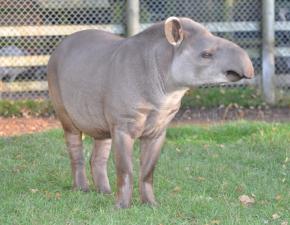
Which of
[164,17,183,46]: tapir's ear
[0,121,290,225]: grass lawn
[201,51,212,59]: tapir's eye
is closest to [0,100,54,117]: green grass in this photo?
[0,121,290,225]: grass lawn

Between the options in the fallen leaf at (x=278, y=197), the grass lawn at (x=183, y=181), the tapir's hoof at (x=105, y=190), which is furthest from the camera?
the tapir's hoof at (x=105, y=190)

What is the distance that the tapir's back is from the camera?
6.59 metres

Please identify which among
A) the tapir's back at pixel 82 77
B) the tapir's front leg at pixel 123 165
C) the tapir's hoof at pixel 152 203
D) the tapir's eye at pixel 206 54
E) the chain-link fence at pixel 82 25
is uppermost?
the tapir's eye at pixel 206 54

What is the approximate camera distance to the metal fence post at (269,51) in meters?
12.3

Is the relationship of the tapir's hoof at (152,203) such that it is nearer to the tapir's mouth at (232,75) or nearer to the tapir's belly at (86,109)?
the tapir's belly at (86,109)

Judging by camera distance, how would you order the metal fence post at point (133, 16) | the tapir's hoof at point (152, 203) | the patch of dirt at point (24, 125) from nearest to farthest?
the tapir's hoof at point (152, 203) < the patch of dirt at point (24, 125) < the metal fence post at point (133, 16)

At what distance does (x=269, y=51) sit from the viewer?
40.4 feet

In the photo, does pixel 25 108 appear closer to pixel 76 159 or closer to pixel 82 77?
pixel 76 159

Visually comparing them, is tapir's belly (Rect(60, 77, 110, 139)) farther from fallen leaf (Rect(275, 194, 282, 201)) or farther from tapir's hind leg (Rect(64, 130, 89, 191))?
fallen leaf (Rect(275, 194, 282, 201))

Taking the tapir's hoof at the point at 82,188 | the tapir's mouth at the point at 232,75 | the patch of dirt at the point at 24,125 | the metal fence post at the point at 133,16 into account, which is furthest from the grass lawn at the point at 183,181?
the metal fence post at the point at 133,16

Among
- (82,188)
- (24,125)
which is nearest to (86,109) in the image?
(82,188)

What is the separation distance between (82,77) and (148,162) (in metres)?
0.87

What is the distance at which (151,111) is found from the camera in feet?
20.4

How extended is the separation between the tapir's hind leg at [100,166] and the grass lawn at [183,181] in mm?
197
